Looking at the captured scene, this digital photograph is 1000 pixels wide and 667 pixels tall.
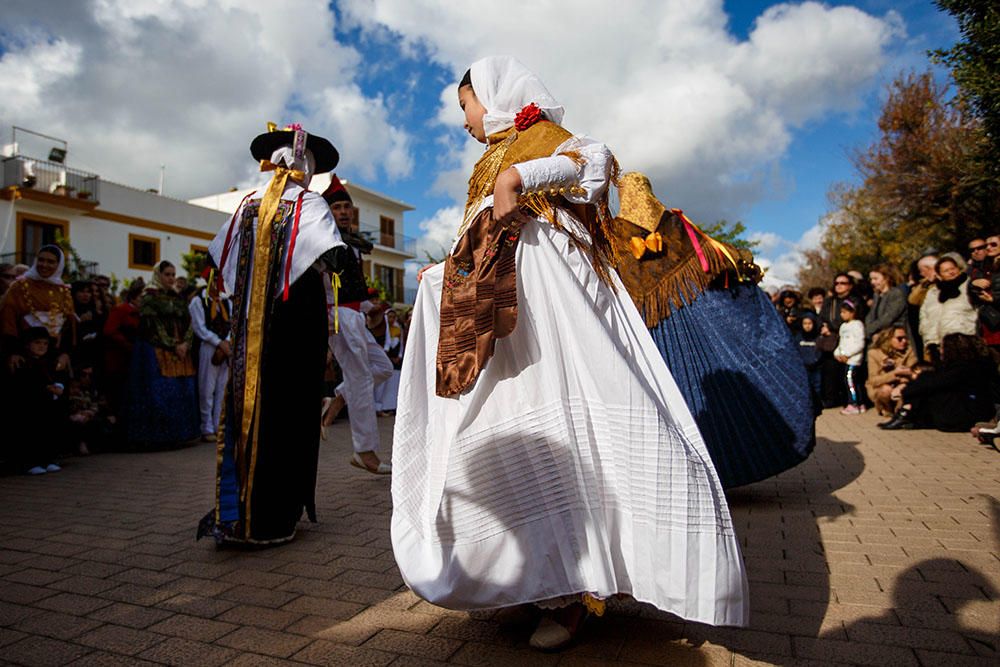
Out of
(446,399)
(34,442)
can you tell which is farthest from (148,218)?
(446,399)

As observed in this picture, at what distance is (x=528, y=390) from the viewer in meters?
2.14

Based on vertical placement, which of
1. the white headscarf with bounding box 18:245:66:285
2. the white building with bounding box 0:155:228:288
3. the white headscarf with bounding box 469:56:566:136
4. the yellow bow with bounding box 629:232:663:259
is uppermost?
the white building with bounding box 0:155:228:288

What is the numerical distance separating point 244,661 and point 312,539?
1.43m

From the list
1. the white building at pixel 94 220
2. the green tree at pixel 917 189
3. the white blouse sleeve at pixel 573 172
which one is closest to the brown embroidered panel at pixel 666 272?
the white blouse sleeve at pixel 573 172

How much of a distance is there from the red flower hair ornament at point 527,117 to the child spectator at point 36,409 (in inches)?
213

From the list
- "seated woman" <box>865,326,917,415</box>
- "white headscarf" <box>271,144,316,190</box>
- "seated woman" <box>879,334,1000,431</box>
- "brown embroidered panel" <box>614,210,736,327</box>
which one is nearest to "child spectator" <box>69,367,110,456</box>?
"white headscarf" <box>271,144,316,190</box>

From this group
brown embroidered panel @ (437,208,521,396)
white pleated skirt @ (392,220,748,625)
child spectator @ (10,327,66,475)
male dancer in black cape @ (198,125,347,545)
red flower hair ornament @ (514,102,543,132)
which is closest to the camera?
white pleated skirt @ (392,220,748,625)

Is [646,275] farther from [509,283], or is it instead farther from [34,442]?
[34,442]

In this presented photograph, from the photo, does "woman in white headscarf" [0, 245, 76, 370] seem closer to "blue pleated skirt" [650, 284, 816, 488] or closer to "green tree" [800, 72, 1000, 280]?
"blue pleated skirt" [650, 284, 816, 488]

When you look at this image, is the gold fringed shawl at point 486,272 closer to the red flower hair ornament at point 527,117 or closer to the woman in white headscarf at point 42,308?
the red flower hair ornament at point 527,117

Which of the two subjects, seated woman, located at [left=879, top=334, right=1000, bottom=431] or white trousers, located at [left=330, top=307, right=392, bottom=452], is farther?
seated woman, located at [left=879, top=334, right=1000, bottom=431]

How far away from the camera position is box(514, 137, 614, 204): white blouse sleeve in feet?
6.97

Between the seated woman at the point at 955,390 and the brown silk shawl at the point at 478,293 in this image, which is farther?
the seated woman at the point at 955,390

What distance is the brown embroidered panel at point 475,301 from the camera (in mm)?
2113
